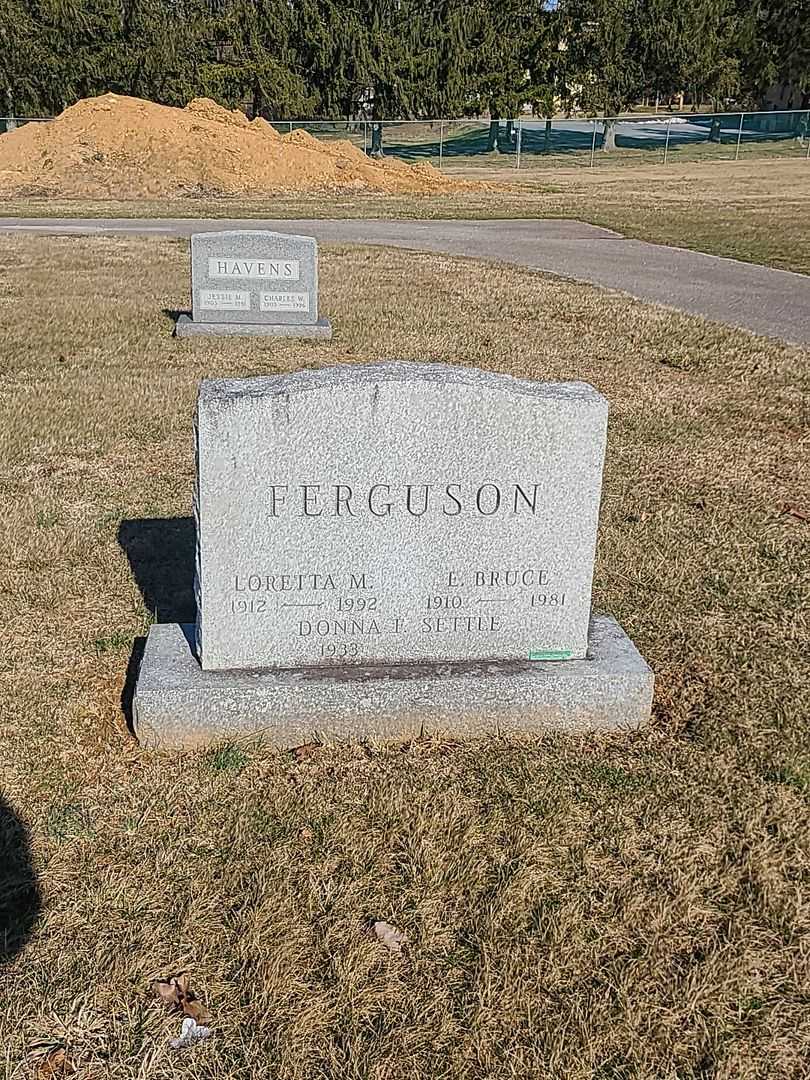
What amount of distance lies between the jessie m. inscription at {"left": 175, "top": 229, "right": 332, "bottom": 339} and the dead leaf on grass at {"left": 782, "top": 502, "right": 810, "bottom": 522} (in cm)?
544

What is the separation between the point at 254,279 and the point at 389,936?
855 centimetres

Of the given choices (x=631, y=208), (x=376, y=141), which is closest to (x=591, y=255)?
(x=631, y=208)

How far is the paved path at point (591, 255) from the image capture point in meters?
11.7

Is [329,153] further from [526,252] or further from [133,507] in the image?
[133,507]

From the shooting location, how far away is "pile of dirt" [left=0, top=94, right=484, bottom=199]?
26.7 meters

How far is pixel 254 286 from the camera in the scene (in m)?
10.1

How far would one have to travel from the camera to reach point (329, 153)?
30516mm

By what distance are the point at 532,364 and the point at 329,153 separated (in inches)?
951

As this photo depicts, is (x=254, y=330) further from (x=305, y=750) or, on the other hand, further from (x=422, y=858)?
(x=422, y=858)

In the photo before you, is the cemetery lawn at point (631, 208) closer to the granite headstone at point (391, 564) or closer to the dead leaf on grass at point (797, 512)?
the dead leaf on grass at point (797, 512)

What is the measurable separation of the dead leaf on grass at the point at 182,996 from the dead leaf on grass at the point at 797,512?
171 inches

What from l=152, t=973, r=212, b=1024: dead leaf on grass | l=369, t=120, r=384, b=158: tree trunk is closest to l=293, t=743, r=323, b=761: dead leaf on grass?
l=152, t=973, r=212, b=1024: dead leaf on grass

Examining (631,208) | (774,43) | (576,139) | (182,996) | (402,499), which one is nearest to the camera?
(182,996)

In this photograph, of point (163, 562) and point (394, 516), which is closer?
point (394, 516)
